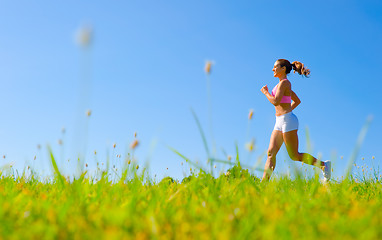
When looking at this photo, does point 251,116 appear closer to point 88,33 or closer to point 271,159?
point 88,33

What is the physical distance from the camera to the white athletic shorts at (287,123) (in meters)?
6.39

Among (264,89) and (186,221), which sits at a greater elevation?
(264,89)

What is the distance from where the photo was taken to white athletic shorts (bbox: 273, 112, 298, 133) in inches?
252

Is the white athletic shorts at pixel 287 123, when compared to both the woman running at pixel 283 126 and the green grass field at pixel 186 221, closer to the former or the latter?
the woman running at pixel 283 126

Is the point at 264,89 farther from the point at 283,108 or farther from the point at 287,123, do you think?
the point at 287,123

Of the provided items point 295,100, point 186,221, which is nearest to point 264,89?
point 295,100

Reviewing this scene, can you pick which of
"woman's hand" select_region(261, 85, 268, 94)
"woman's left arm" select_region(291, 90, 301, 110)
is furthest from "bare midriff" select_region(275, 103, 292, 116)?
"woman's left arm" select_region(291, 90, 301, 110)

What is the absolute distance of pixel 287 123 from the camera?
6418 millimetres

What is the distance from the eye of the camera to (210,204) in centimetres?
237

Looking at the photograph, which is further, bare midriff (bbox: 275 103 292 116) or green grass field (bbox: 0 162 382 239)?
bare midriff (bbox: 275 103 292 116)

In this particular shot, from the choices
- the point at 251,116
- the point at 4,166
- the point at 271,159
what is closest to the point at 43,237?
the point at 251,116

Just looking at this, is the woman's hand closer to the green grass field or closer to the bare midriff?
the bare midriff

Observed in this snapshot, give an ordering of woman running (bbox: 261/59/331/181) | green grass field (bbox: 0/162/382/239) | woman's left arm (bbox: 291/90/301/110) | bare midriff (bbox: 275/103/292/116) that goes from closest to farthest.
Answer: green grass field (bbox: 0/162/382/239), woman running (bbox: 261/59/331/181), bare midriff (bbox: 275/103/292/116), woman's left arm (bbox: 291/90/301/110)

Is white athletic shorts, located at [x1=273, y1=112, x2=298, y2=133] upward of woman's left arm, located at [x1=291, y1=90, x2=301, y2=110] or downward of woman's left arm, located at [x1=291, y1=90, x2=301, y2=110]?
downward
